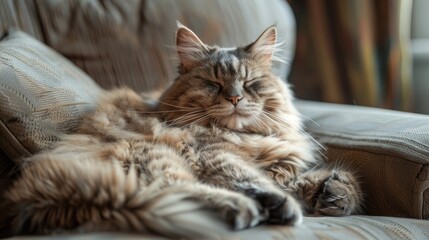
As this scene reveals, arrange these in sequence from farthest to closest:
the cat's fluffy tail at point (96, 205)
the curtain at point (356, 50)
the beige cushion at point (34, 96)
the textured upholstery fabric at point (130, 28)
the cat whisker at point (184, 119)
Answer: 1. the curtain at point (356, 50)
2. the textured upholstery fabric at point (130, 28)
3. the cat whisker at point (184, 119)
4. the beige cushion at point (34, 96)
5. the cat's fluffy tail at point (96, 205)

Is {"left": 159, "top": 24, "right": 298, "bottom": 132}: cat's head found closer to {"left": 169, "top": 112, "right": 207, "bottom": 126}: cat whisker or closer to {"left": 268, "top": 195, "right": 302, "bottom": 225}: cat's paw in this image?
{"left": 169, "top": 112, "right": 207, "bottom": 126}: cat whisker

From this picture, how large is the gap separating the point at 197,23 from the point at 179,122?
57cm

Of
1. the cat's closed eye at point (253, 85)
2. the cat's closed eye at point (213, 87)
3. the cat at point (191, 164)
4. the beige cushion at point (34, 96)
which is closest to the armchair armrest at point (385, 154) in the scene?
the cat at point (191, 164)

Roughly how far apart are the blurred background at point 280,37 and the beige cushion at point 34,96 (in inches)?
7.6

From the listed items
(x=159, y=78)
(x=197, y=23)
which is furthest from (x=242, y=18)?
(x=159, y=78)

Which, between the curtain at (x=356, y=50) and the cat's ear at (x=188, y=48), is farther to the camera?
the curtain at (x=356, y=50)

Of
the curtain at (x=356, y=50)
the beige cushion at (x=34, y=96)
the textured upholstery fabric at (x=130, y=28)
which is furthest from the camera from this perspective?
the curtain at (x=356, y=50)

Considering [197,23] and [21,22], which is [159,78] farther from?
[21,22]

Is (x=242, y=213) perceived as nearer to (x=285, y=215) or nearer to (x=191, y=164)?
(x=285, y=215)

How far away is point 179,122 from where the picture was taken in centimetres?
155

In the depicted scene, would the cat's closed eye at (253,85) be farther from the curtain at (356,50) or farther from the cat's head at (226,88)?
the curtain at (356,50)

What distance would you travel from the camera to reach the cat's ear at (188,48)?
1621 mm

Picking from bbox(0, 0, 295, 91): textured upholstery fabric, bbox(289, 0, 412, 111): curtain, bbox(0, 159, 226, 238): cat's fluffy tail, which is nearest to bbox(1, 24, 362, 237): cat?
bbox(0, 159, 226, 238): cat's fluffy tail

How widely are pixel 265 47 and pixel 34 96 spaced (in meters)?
0.73
